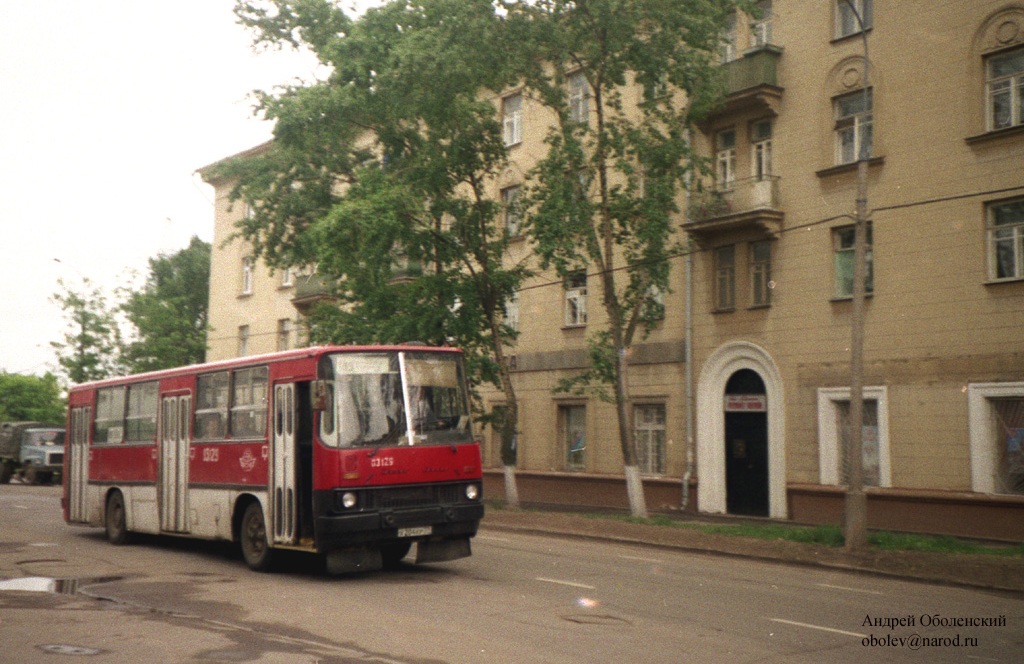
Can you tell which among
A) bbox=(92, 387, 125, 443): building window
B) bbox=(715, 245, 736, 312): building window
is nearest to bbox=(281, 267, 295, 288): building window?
bbox=(715, 245, 736, 312): building window

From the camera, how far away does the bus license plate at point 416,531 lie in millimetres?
12875

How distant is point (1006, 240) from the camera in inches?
818

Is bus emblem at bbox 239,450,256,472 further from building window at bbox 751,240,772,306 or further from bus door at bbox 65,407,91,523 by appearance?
building window at bbox 751,240,772,306

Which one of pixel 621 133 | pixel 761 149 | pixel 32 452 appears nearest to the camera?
pixel 621 133

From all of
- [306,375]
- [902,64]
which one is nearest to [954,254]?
[902,64]

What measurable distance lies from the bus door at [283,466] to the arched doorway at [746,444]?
1501 centimetres

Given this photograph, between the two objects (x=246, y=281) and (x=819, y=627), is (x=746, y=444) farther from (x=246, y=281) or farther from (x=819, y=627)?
(x=246, y=281)

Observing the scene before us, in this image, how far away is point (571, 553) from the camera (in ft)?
57.0

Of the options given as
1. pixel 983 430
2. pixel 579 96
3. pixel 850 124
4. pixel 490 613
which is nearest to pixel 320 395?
pixel 490 613

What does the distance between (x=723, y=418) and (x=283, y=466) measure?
1579cm

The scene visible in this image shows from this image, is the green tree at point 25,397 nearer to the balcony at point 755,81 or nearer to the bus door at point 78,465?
the bus door at point 78,465

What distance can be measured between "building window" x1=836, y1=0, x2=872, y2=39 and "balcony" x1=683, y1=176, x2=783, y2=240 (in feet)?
11.6

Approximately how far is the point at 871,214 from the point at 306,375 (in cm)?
1438

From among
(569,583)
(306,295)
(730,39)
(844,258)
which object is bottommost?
(569,583)
